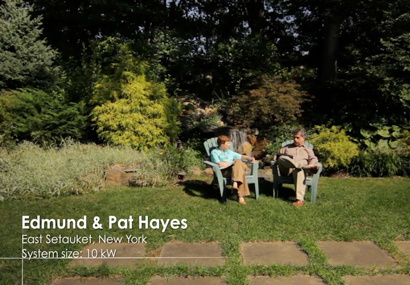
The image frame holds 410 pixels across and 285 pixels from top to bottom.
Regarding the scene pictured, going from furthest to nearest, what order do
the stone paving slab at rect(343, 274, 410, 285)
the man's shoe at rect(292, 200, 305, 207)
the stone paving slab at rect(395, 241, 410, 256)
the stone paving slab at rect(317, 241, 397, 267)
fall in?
the man's shoe at rect(292, 200, 305, 207) < the stone paving slab at rect(395, 241, 410, 256) < the stone paving slab at rect(317, 241, 397, 267) < the stone paving slab at rect(343, 274, 410, 285)

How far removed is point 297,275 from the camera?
→ 11.3 ft

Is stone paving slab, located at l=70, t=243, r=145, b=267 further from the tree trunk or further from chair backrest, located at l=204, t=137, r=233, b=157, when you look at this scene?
the tree trunk

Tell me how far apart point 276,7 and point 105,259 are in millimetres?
12374

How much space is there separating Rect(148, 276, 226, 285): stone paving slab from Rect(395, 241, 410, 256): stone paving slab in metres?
1.90

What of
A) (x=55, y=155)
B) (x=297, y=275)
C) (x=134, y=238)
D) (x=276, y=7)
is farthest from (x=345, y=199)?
(x=276, y=7)

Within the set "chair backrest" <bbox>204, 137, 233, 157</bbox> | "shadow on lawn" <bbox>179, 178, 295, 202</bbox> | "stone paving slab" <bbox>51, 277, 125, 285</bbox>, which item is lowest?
"stone paving slab" <bbox>51, 277, 125, 285</bbox>

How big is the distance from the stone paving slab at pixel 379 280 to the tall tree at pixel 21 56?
9.73 m

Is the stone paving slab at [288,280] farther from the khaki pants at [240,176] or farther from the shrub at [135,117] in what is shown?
the shrub at [135,117]

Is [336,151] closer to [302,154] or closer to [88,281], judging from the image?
[302,154]

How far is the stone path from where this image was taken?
3.36 meters

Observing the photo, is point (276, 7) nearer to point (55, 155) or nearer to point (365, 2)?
point (365, 2)

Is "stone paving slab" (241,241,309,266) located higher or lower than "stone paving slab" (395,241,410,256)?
lower

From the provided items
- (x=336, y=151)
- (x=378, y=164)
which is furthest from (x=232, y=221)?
(x=378, y=164)

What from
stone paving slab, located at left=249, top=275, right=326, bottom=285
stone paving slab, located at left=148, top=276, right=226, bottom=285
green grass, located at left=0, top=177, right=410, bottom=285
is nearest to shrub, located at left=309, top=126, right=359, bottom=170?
green grass, located at left=0, top=177, right=410, bottom=285
